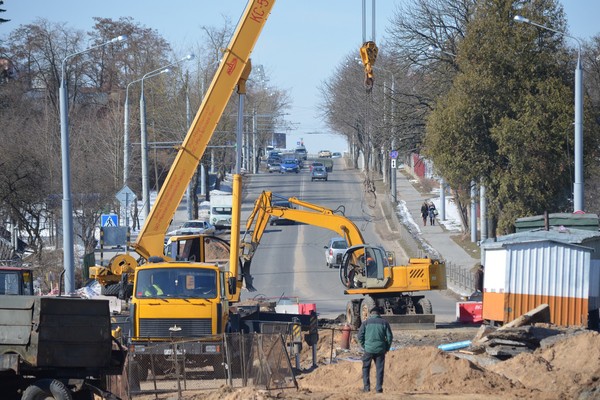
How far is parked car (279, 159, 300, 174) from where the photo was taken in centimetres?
10375

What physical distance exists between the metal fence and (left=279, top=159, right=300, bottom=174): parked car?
84860 mm

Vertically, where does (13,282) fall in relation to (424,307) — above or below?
above

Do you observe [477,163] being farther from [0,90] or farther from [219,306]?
[0,90]

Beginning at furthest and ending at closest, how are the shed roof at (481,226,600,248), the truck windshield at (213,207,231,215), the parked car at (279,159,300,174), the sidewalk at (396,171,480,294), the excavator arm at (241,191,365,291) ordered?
the parked car at (279,159,300,174) → the truck windshield at (213,207,231,215) → the sidewalk at (396,171,480,294) → the excavator arm at (241,191,365,291) → the shed roof at (481,226,600,248)

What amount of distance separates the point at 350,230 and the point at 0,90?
50343mm

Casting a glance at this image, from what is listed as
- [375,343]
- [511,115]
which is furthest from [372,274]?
[511,115]

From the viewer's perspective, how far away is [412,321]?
27984 millimetres

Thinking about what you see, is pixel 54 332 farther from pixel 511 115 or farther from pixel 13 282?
pixel 511 115

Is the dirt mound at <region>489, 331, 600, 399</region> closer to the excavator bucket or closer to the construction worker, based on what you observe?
the construction worker

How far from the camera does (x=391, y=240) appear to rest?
56625mm

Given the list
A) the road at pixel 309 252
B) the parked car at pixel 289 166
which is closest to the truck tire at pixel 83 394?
the road at pixel 309 252

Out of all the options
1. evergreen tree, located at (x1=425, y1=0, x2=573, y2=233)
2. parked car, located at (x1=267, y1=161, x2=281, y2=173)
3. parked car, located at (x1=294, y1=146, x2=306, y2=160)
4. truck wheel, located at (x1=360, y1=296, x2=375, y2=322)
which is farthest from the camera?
parked car, located at (x1=294, y1=146, x2=306, y2=160)

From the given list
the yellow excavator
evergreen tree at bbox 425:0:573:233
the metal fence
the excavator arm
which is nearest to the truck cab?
the metal fence

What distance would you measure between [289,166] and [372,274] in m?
75.6
